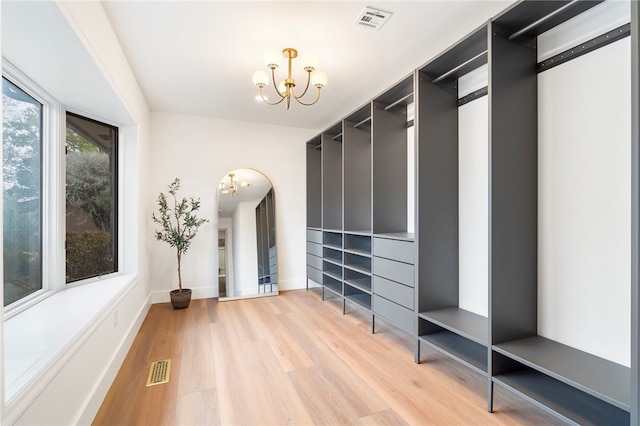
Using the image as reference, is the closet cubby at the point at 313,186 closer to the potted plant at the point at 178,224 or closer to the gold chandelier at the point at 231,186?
the gold chandelier at the point at 231,186

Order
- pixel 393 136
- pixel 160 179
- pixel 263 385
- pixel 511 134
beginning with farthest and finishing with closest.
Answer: pixel 160 179 < pixel 393 136 < pixel 263 385 < pixel 511 134

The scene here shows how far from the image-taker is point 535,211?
2.00 meters

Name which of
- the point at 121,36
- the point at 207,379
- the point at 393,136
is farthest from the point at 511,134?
the point at 121,36

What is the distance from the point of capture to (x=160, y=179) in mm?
4156

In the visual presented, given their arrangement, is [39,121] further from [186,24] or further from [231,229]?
[231,229]

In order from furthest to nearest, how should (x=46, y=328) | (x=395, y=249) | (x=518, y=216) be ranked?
(x=395, y=249), (x=518, y=216), (x=46, y=328)

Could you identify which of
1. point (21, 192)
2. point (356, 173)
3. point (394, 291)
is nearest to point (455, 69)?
point (356, 173)

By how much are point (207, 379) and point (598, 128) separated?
2900mm

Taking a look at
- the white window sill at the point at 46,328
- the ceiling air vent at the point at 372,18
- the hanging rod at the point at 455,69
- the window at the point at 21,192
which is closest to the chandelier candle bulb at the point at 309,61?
the ceiling air vent at the point at 372,18

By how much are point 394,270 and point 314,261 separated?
76.3 inches

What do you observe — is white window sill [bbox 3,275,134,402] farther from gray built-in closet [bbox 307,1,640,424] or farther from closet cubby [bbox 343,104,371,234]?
closet cubby [bbox 343,104,371,234]

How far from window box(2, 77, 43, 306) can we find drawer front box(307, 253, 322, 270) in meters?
2.86

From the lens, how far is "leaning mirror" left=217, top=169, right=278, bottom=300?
4336mm

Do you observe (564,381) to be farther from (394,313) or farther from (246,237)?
(246,237)
